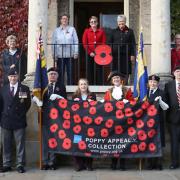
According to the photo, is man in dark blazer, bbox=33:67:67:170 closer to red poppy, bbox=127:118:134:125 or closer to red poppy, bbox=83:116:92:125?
red poppy, bbox=83:116:92:125

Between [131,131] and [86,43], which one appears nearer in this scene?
[131,131]

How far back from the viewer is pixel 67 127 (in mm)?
9094

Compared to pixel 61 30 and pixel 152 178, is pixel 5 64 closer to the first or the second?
pixel 61 30

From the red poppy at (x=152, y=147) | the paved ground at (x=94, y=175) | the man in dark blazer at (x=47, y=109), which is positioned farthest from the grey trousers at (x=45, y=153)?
the red poppy at (x=152, y=147)

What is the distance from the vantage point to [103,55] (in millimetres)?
10938

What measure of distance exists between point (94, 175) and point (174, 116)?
1.92m

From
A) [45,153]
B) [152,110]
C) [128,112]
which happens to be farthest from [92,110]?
[45,153]

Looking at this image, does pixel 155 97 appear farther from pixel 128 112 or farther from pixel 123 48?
pixel 123 48

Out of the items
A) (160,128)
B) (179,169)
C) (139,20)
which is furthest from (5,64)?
(139,20)

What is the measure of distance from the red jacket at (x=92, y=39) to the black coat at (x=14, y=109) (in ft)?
8.79

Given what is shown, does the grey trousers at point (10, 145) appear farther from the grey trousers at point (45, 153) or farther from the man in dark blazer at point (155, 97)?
the man in dark blazer at point (155, 97)

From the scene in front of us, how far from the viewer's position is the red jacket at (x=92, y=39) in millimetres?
11133

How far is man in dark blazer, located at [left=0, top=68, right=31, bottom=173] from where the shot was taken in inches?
350

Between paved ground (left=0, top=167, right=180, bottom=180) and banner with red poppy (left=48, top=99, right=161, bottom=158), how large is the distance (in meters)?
0.33
